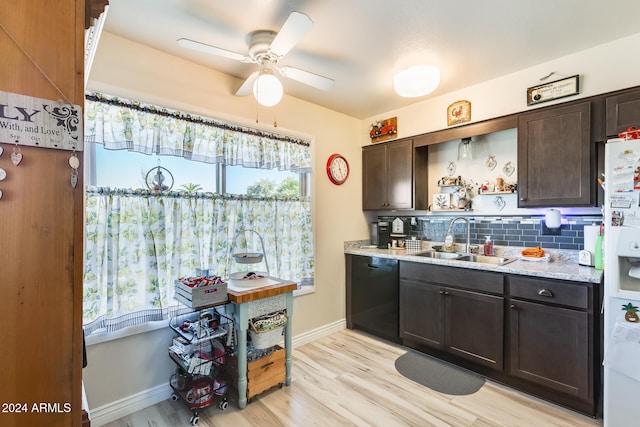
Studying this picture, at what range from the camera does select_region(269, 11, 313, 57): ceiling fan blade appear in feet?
4.68

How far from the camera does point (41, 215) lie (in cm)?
68

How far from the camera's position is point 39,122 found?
0.67 meters

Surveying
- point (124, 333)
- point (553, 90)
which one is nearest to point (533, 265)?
point (553, 90)

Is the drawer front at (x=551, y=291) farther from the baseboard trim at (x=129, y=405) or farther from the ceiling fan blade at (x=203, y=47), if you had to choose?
the baseboard trim at (x=129, y=405)

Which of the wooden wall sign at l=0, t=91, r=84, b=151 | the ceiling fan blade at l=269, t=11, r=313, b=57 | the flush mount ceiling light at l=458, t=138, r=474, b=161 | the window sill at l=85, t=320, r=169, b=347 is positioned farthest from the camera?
the flush mount ceiling light at l=458, t=138, r=474, b=161

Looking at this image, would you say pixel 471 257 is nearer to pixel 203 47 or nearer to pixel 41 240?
pixel 203 47

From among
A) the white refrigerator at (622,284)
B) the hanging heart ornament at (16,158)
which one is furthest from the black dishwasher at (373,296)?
the hanging heart ornament at (16,158)

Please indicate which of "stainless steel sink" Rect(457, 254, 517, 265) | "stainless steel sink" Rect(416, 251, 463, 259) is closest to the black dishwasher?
"stainless steel sink" Rect(416, 251, 463, 259)

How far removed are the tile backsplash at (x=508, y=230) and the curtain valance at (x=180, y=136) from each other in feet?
5.33

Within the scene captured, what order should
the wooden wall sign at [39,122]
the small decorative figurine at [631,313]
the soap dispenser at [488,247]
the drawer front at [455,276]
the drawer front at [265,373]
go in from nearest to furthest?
the wooden wall sign at [39,122], the small decorative figurine at [631,313], the drawer front at [265,373], the drawer front at [455,276], the soap dispenser at [488,247]

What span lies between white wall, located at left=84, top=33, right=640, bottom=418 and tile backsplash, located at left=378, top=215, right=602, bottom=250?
0.75 meters

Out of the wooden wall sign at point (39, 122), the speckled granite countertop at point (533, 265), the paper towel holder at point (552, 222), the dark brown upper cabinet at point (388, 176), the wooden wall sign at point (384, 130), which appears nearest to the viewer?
A: the wooden wall sign at point (39, 122)

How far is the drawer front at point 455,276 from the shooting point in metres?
2.31

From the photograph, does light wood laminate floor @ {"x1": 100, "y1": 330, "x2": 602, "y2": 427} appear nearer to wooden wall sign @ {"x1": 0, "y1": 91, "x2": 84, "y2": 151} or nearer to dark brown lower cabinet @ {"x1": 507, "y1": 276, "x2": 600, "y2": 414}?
dark brown lower cabinet @ {"x1": 507, "y1": 276, "x2": 600, "y2": 414}
